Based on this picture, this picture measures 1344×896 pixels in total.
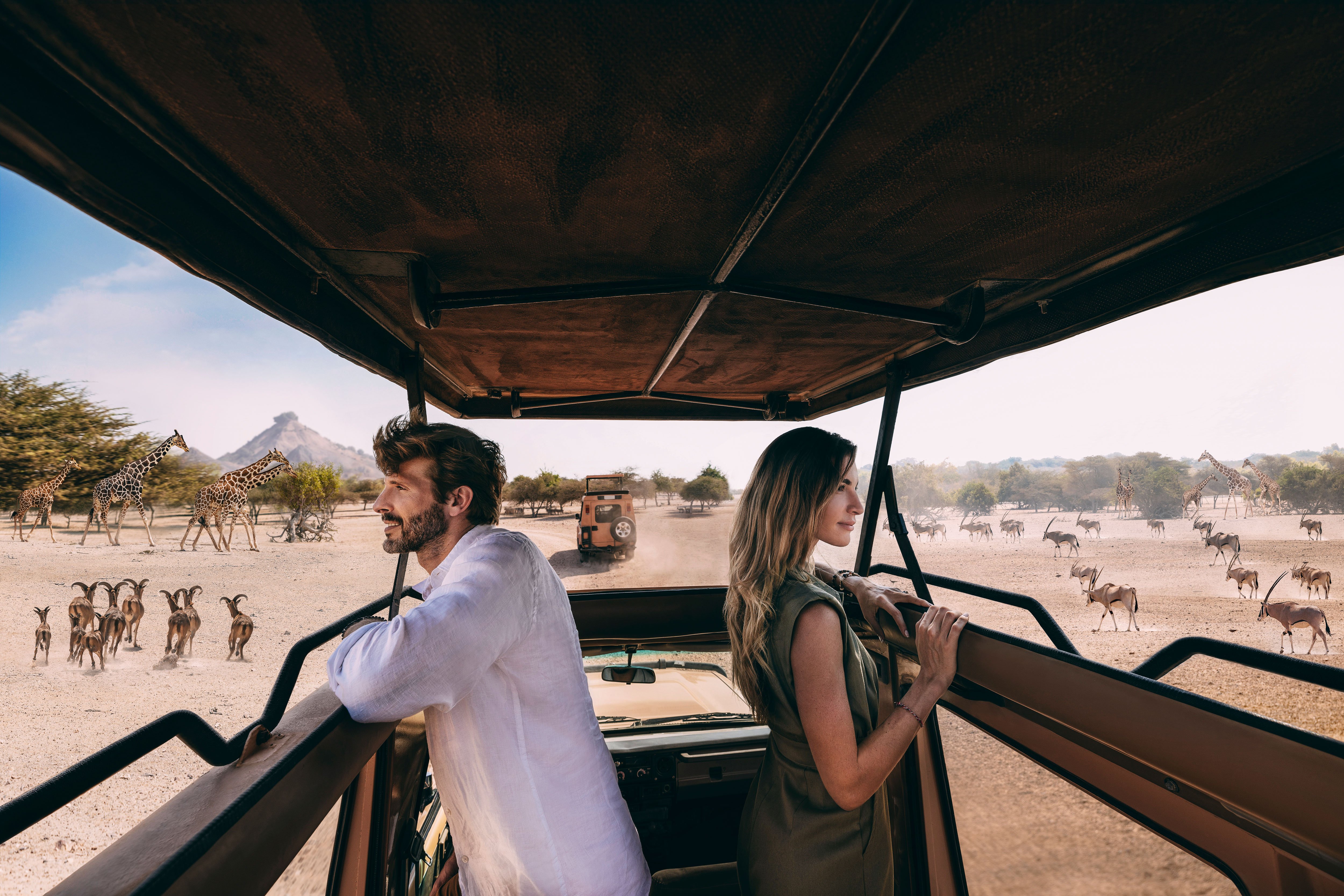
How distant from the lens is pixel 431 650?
1076 millimetres

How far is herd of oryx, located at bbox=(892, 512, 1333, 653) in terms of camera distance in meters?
9.77

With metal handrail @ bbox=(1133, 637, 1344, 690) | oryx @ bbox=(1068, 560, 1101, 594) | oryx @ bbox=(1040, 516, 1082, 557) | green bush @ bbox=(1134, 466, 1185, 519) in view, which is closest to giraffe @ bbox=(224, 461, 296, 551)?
metal handrail @ bbox=(1133, 637, 1344, 690)

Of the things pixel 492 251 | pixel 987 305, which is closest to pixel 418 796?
pixel 492 251

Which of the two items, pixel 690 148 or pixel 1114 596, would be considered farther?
pixel 1114 596

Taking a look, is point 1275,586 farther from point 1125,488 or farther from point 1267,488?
point 1125,488

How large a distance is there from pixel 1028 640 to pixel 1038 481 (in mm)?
24907

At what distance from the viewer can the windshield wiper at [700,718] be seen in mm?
2611

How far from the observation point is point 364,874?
1.40 metres

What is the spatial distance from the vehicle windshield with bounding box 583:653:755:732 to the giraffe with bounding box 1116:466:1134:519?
22.4 meters

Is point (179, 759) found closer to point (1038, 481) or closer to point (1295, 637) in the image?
point (1295, 637)

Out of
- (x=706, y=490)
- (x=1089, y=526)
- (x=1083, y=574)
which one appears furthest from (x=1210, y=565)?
(x=706, y=490)

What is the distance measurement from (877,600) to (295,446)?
127ft

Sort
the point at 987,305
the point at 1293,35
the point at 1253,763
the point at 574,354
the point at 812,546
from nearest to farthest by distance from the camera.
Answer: the point at 1293,35
the point at 1253,763
the point at 812,546
the point at 987,305
the point at 574,354

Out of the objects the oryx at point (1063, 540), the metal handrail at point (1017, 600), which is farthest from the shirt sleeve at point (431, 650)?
A: the oryx at point (1063, 540)
